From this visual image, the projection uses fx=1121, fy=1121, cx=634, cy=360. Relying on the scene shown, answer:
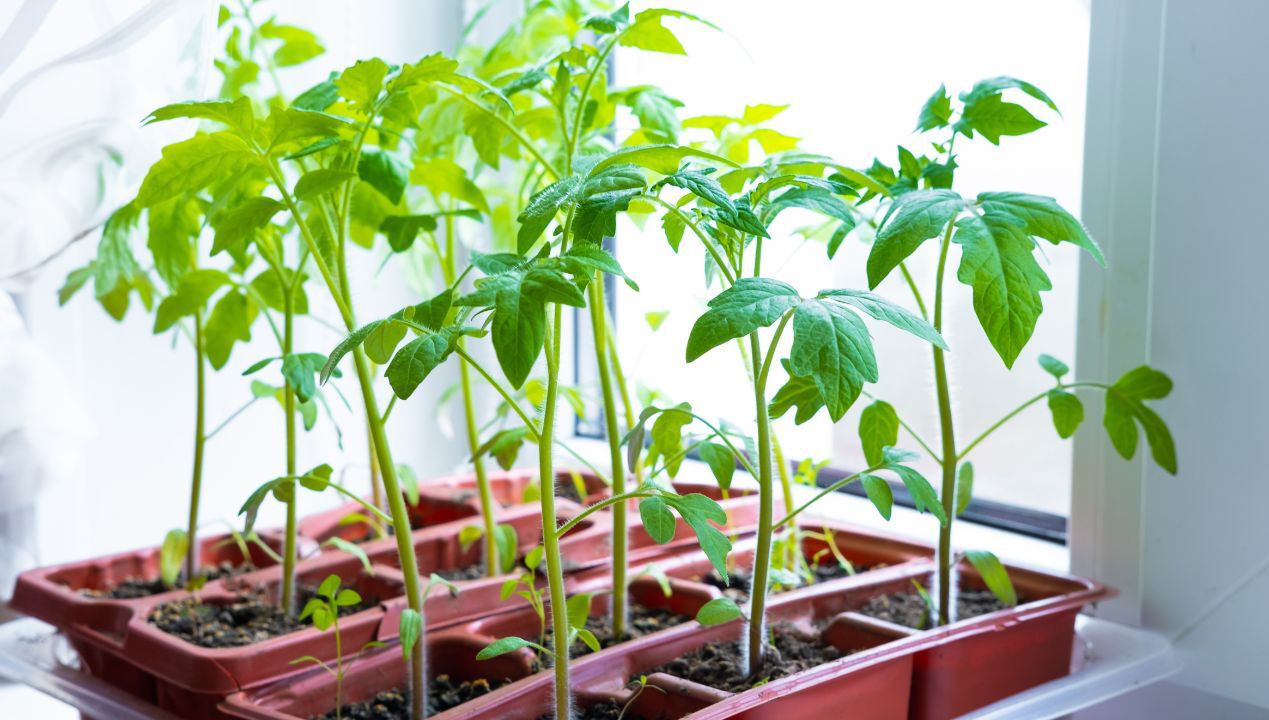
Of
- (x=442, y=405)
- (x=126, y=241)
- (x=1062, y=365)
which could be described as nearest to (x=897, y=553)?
(x=1062, y=365)

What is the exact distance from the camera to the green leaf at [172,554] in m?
1.07

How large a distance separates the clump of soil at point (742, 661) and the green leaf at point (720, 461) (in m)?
0.12

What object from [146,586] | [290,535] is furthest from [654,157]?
[146,586]

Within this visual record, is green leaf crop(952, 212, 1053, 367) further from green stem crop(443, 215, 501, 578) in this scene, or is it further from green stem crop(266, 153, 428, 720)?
green stem crop(443, 215, 501, 578)

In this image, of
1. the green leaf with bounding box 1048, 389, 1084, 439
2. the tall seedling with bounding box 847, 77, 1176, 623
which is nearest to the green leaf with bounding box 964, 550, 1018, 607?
the tall seedling with bounding box 847, 77, 1176, 623

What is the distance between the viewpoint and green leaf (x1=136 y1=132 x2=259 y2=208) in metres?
0.70

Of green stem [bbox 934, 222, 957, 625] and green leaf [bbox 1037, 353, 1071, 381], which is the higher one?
green leaf [bbox 1037, 353, 1071, 381]

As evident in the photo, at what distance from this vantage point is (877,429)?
814 mm

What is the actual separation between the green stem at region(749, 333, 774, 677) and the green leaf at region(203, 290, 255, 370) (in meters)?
0.49

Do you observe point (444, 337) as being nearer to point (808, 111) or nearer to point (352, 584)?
point (352, 584)

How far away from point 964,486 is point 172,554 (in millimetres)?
733

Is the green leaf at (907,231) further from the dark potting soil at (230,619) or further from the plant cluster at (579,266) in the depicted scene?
the dark potting soil at (230,619)

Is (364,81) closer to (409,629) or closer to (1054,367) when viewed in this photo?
(409,629)

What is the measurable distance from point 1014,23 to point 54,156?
86 cm
